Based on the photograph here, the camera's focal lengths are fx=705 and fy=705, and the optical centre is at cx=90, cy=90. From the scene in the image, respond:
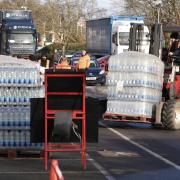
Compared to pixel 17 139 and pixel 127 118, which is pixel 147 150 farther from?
pixel 127 118

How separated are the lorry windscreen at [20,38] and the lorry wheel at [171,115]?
36.7 meters

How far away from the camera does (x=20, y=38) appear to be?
54.5m

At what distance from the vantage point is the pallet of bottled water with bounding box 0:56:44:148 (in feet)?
42.8

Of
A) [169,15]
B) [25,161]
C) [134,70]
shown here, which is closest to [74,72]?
[25,161]

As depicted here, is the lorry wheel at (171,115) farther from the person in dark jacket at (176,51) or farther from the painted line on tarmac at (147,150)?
the person in dark jacket at (176,51)

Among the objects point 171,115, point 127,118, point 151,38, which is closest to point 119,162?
point 171,115

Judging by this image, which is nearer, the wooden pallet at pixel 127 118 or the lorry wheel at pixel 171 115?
the lorry wheel at pixel 171 115

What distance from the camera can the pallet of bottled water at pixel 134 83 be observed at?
1825 cm

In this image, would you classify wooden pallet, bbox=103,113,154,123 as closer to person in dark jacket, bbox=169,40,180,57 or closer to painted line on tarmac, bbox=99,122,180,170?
painted line on tarmac, bbox=99,122,180,170

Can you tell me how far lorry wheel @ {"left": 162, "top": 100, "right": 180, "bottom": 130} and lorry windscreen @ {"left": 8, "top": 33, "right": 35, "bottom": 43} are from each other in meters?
36.7

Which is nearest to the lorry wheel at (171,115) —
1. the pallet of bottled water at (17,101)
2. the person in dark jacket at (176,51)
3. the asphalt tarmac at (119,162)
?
the asphalt tarmac at (119,162)

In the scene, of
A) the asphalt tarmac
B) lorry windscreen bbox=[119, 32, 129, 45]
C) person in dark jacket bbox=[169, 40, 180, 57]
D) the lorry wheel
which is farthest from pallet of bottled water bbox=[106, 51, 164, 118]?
lorry windscreen bbox=[119, 32, 129, 45]

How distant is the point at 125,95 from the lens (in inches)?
728

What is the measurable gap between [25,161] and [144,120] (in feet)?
20.3
